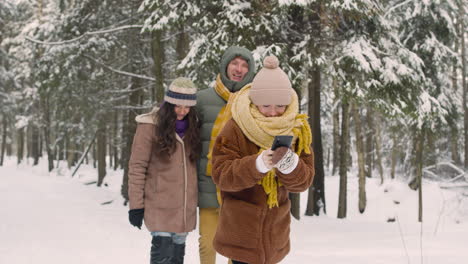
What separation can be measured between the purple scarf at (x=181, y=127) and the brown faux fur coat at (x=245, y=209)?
4.23ft

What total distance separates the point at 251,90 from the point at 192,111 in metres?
1.41

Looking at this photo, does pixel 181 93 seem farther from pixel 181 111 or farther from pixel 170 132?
pixel 170 132

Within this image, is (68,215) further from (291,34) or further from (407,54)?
(407,54)

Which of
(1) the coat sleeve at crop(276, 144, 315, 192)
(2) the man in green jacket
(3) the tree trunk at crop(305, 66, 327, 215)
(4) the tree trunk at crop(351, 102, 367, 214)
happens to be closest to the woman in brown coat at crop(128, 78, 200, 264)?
(2) the man in green jacket

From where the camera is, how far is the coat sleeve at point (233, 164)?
7.61ft

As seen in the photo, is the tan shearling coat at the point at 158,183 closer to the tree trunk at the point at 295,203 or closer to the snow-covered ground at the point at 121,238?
the snow-covered ground at the point at 121,238

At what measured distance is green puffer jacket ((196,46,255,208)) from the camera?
3881 millimetres

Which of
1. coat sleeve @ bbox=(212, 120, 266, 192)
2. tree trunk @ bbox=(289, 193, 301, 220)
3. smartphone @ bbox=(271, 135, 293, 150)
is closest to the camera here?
smartphone @ bbox=(271, 135, 293, 150)

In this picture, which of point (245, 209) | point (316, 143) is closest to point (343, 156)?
point (316, 143)

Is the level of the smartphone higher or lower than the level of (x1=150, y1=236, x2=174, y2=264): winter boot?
higher

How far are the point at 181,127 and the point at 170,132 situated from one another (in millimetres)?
165

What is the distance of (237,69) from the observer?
12.8ft

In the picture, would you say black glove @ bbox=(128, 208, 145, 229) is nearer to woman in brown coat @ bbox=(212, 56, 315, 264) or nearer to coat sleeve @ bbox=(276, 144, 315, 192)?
woman in brown coat @ bbox=(212, 56, 315, 264)

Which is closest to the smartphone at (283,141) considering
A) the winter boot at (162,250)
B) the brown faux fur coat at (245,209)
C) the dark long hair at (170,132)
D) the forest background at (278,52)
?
the brown faux fur coat at (245,209)
